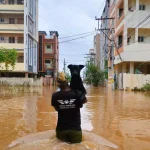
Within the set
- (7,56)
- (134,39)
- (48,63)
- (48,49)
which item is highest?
(48,49)

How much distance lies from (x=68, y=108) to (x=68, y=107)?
0.02 m

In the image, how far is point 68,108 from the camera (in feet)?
16.5

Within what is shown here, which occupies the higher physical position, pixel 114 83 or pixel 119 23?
pixel 119 23

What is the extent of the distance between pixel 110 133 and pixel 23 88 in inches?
859

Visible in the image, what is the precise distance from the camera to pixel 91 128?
8758mm

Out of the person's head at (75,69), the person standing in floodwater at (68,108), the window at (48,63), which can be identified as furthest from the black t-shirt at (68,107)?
the window at (48,63)

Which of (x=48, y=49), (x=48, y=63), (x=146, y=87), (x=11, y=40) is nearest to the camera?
(x=146, y=87)

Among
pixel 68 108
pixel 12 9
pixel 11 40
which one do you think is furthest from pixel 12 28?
pixel 68 108

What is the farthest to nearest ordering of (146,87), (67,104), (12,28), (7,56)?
(12,28) → (7,56) → (146,87) → (67,104)

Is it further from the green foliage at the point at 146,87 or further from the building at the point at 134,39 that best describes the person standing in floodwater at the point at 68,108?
the building at the point at 134,39

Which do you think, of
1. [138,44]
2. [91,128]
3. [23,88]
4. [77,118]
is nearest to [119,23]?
[138,44]

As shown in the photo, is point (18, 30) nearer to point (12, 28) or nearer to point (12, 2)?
point (12, 28)

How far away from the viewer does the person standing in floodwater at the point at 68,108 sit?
4.99m

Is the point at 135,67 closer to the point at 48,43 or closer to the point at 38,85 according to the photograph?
the point at 38,85
